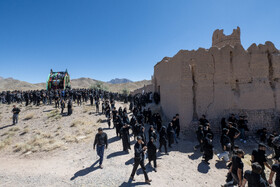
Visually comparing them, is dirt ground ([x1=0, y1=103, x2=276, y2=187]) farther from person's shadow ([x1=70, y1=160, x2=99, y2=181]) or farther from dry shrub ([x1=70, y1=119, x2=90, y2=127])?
dry shrub ([x1=70, y1=119, x2=90, y2=127])

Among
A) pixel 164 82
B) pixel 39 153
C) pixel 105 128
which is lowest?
pixel 39 153

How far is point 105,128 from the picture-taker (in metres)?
11.2

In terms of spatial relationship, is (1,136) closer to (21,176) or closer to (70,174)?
(21,176)

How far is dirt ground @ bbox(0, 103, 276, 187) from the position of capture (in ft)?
17.5

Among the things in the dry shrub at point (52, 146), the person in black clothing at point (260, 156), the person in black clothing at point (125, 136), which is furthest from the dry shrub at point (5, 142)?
the person in black clothing at point (260, 156)

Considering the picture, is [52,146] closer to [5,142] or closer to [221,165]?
[5,142]

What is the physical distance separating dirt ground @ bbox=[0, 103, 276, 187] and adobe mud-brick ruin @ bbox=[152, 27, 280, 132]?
5.67 ft

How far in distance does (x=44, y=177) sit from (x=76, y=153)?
2.22 meters

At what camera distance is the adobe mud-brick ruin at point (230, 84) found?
9594mm

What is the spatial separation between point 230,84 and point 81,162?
9.61 meters

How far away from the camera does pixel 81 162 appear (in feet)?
22.1

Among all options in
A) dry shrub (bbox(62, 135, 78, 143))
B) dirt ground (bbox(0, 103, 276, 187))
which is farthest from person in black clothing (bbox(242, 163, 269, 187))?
dry shrub (bbox(62, 135, 78, 143))

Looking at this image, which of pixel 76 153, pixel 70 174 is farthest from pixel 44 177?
pixel 76 153

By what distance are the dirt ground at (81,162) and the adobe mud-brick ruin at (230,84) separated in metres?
1.73
